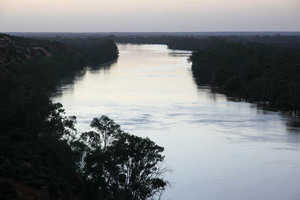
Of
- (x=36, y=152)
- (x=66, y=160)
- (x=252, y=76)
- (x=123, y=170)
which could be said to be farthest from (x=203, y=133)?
(x=252, y=76)

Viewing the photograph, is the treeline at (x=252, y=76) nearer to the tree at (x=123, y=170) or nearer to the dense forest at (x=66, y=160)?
the dense forest at (x=66, y=160)

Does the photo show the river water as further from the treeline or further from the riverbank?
the riverbank

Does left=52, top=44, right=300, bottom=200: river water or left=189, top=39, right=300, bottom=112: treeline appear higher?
left=189, top=39, right=300, bottom=112: treeline

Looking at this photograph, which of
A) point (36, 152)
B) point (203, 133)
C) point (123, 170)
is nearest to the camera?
point (123, 170)

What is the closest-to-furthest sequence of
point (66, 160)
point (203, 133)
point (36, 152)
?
point (66, 160), point (36, 152), point (203, 133)

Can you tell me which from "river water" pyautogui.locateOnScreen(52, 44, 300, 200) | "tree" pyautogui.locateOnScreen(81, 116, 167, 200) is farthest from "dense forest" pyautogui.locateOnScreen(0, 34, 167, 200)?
"river water" pyautogui.locateOnScreen(52, 44, 300, 200)

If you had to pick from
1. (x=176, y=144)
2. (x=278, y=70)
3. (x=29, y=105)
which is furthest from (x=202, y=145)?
(x=278, y=70)

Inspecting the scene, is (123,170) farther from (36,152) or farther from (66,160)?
(36,152)

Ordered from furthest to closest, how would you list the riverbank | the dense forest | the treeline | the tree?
the treeline, the tree, the dense forest, the riverbank
